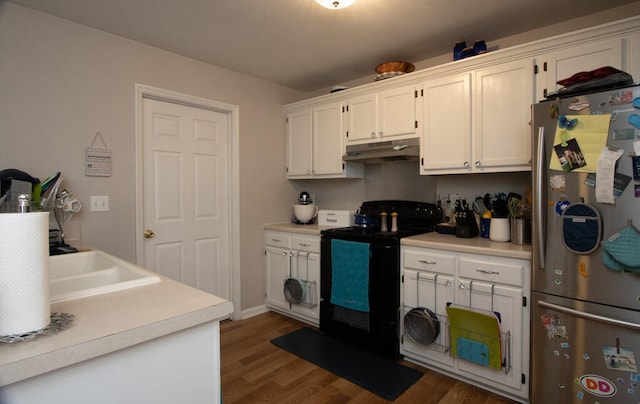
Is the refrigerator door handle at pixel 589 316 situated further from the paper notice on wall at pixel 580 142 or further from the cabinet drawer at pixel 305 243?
the cabinet drawer at pixel 305 243

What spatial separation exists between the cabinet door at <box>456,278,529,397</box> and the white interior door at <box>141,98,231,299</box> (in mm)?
2249

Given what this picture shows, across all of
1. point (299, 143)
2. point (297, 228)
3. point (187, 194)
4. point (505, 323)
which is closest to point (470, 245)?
point (505, 323)

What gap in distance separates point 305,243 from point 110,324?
7.63 feet

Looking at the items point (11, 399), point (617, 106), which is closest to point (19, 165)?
point (11, 399)

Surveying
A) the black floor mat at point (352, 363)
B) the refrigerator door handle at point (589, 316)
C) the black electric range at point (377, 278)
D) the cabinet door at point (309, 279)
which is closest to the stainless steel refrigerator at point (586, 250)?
the refrigerator door handle at point (589, 316)

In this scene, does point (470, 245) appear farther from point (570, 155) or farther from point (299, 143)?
point (299, 143)

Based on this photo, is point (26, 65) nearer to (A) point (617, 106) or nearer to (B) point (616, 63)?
(A) point (617, 106)

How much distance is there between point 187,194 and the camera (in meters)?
3.00

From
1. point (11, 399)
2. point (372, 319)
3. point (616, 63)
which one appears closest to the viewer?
point (11, 399)

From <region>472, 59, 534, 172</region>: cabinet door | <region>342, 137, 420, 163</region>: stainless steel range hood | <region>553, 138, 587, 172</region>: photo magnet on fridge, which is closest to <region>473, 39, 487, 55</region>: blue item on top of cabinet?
<region>472, 59, 534, 172</region>: cabinet door

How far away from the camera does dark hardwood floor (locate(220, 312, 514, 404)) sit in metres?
2.05

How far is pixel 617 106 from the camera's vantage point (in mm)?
1565

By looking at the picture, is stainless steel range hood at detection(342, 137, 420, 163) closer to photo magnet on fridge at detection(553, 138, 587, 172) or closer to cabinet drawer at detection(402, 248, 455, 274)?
cabinet drawer at detection(402, 248, 455, 274)

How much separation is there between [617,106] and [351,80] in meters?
2.38
